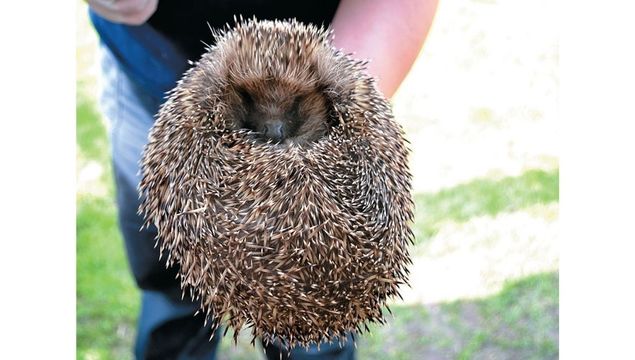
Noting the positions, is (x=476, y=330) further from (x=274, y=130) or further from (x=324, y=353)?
(x=274, y=130)

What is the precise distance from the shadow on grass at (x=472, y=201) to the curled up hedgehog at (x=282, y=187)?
488mm

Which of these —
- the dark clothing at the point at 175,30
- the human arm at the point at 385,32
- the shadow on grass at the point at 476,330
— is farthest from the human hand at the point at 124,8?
the shadow on grass at the point at 476,330

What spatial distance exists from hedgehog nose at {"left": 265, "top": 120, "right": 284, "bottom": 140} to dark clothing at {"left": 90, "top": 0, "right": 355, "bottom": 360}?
0.18 meters

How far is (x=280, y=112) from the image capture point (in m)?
0.63

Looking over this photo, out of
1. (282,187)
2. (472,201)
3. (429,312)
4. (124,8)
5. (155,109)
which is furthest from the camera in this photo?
(429,312)

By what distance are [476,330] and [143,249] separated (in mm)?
548

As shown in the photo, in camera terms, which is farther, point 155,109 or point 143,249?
point 143,249

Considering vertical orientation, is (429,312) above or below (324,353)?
below

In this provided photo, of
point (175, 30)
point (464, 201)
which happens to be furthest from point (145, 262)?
point (464, 201)

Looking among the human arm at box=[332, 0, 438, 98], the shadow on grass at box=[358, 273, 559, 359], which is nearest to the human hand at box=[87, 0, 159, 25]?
the human arm at box=[332, 0, 438, 98]

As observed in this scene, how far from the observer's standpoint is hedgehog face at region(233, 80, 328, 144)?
0.62 m

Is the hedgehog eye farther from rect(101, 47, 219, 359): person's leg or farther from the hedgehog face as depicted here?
rect(101, 47, 219, 359): person's leg

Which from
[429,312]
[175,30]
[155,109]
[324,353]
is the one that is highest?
[175,30]

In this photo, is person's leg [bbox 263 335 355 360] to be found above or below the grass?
above
